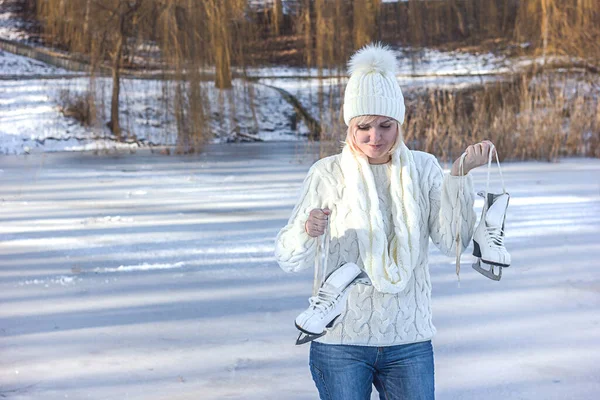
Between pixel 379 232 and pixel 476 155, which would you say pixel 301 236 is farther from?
pixel 476 155

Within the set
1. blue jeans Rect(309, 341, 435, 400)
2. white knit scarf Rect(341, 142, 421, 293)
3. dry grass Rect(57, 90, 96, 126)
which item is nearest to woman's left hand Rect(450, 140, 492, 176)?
white knit scarf Rect(341, 142, 421, 293)

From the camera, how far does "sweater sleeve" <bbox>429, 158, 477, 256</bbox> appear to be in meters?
2.25

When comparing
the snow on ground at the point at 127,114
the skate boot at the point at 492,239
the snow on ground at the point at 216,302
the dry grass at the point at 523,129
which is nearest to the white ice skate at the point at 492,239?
the skate boot at the point at 492,239

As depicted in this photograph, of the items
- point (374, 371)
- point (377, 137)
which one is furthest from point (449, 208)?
point (374, 371)

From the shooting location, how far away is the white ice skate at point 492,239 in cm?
217

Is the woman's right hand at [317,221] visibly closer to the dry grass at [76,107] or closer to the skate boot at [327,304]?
the skate boot at [327,304]

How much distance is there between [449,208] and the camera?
7.45 feet

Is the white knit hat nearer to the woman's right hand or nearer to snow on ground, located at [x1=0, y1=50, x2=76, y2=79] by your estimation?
the woman's right hand

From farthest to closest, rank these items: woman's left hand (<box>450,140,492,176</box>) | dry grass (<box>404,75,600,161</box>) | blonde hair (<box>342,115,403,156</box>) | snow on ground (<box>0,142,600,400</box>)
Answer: dry grass (<box>404,75,600,161</box>), snow on ground (<box>0,142,600,400</box>), blonde hair (<box>342,115,403,156</box>), woman's left hand (<box>450,140,492,176</box>)

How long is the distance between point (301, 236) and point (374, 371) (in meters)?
0.41

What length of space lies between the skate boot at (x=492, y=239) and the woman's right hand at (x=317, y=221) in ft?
1.32

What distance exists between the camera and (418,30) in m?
16.1

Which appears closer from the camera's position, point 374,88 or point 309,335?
point 309,335

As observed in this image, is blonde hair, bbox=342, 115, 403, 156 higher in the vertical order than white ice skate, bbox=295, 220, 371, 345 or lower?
higher
